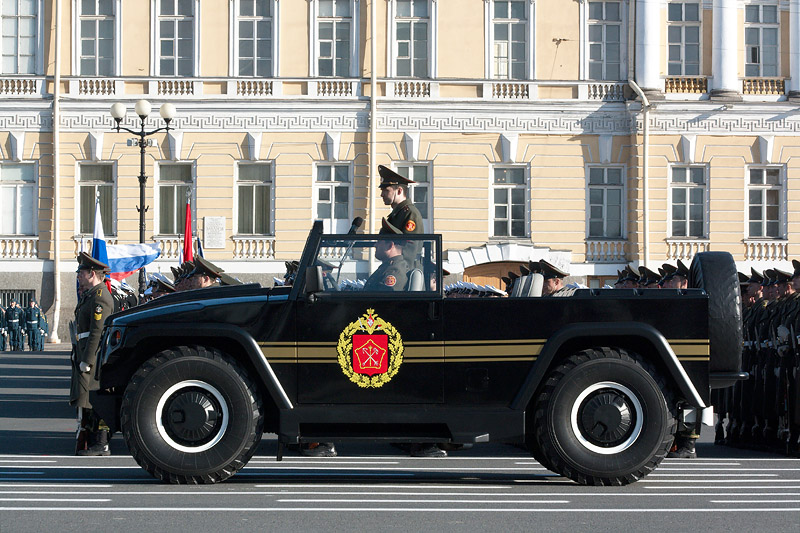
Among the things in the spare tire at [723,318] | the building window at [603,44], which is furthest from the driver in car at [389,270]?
the building window at [603,44]

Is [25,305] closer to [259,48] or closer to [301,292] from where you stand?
[259,48]

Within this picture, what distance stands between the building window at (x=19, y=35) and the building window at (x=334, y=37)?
7252mm

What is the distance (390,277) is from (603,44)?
2589cm

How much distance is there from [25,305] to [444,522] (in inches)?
1106

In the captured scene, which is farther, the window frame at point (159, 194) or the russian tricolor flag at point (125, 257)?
the window frame at point (159, 194)

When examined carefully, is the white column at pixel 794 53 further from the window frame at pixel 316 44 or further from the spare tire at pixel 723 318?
the spare tire at pixel 723 318

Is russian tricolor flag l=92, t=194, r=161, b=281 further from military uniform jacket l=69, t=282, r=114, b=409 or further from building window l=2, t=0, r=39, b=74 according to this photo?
military uniform jacket l=69, t=282, r=114, b=409

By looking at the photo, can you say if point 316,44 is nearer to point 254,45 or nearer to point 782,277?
point 254,45

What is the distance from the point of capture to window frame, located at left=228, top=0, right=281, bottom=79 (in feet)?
113

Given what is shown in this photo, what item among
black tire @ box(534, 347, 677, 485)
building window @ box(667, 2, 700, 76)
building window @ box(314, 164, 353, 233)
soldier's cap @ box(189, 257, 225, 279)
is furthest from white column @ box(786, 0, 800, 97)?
black tire @ box(534, 347, 677, 485)

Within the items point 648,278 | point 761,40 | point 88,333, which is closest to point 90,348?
point 88,333

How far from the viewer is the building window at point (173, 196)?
34625mm

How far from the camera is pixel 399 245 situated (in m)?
10.4

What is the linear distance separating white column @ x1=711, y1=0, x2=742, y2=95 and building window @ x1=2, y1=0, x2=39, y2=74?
17.3 m
